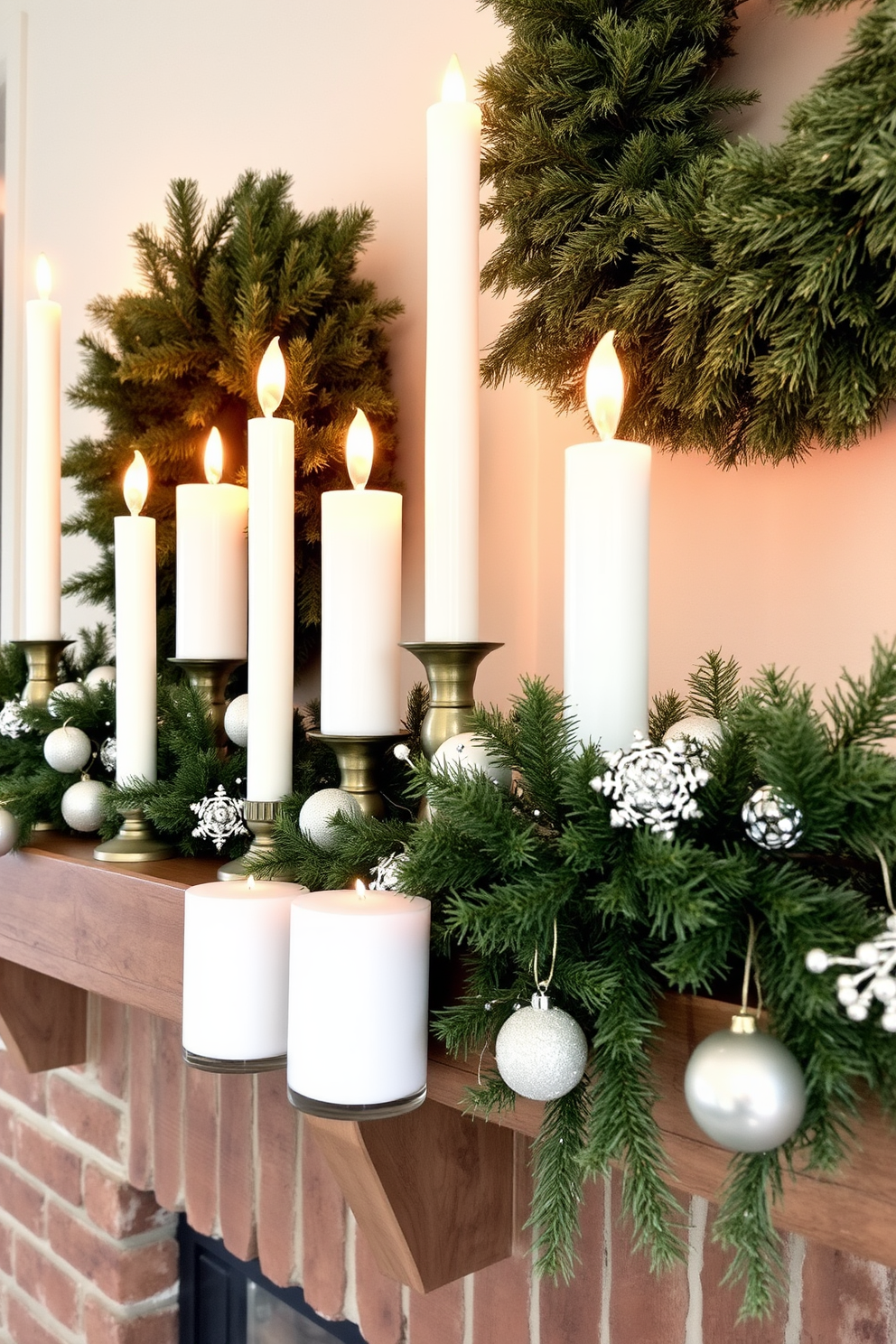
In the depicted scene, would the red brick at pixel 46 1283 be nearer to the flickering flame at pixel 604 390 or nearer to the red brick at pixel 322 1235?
the red brick at pixel 322 1235

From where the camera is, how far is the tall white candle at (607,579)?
48cm

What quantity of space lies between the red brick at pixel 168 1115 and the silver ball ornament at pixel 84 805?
35cm

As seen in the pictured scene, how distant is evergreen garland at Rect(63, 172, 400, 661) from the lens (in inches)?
33.0

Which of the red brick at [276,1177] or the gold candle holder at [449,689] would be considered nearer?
the gold candle holder at [449,689]

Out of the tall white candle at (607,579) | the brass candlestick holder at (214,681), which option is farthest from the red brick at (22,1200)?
the tall white candle at (607,579)

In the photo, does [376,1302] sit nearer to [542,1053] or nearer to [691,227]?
[542,1053]

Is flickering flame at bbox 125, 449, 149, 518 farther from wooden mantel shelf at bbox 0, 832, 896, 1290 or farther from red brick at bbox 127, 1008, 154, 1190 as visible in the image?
red brick at bbox 127, 1008, 154, 1190

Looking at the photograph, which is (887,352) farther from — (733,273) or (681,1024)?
(681,1024)

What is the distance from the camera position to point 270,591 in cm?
64

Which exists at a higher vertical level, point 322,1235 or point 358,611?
point 358,611

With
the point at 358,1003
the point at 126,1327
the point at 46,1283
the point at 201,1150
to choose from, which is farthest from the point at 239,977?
the point at 46,1283

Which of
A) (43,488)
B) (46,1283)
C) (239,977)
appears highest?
(43,488)

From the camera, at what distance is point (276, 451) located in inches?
24.8

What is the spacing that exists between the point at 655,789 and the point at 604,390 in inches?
7.9
